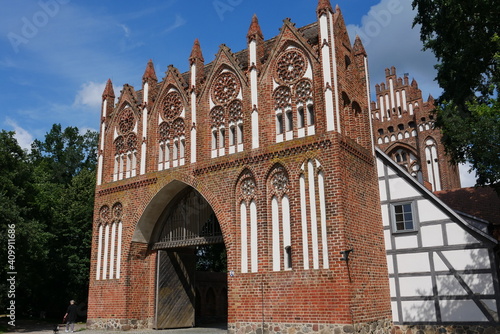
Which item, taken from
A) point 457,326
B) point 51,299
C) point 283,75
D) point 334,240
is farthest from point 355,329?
point 51,299

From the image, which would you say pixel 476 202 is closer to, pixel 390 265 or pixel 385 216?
pixel 385 216

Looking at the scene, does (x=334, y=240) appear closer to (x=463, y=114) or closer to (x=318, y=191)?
(x=318, y=191)

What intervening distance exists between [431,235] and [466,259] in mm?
1281

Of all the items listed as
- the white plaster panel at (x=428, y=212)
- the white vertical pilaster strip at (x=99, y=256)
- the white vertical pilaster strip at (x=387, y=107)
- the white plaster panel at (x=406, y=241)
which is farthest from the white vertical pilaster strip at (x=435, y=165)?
the white vertical pilaster strip at (x=99, y=256)

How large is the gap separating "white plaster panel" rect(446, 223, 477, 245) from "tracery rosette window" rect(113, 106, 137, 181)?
1279cm

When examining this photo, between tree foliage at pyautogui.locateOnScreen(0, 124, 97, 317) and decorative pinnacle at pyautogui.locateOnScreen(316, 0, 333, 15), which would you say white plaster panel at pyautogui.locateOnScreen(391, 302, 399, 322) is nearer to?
decorative pinnacle at pyautogui.locateOnScreen(316, 0, 333, 15)

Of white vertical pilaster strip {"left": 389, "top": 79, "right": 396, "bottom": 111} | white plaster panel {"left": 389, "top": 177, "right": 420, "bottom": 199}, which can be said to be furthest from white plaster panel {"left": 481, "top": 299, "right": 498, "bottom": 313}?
white vertical pilaster strip {"left": 389, "top": 79, "right": 396, "bottom": 111}

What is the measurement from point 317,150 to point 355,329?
558 centimetres

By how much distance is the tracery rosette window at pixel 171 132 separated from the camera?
19531mm

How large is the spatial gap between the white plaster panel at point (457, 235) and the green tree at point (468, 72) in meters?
1.62

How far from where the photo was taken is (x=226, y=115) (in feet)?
60.2

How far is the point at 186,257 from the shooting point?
21375mm

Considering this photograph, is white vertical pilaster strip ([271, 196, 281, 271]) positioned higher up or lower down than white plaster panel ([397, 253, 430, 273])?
higher up

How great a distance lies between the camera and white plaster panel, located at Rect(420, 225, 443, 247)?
15461 mm
